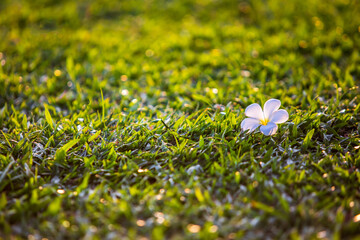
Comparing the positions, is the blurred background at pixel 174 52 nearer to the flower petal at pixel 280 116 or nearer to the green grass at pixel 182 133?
the green grass at pixel 182 133

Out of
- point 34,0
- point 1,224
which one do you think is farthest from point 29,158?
point 34,0

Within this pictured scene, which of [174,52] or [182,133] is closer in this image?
[182,133]

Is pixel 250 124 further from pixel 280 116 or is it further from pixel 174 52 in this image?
pixel 174 52

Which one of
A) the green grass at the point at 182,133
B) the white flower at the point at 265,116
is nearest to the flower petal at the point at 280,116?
the white flower at the point at 265,116

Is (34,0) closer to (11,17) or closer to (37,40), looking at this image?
(11,17)

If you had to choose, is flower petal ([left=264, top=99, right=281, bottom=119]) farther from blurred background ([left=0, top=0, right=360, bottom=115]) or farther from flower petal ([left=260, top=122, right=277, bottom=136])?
blurred background ([left=0, top=0, right=360, bottom=115])

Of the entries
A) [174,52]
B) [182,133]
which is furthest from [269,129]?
[174,52]
